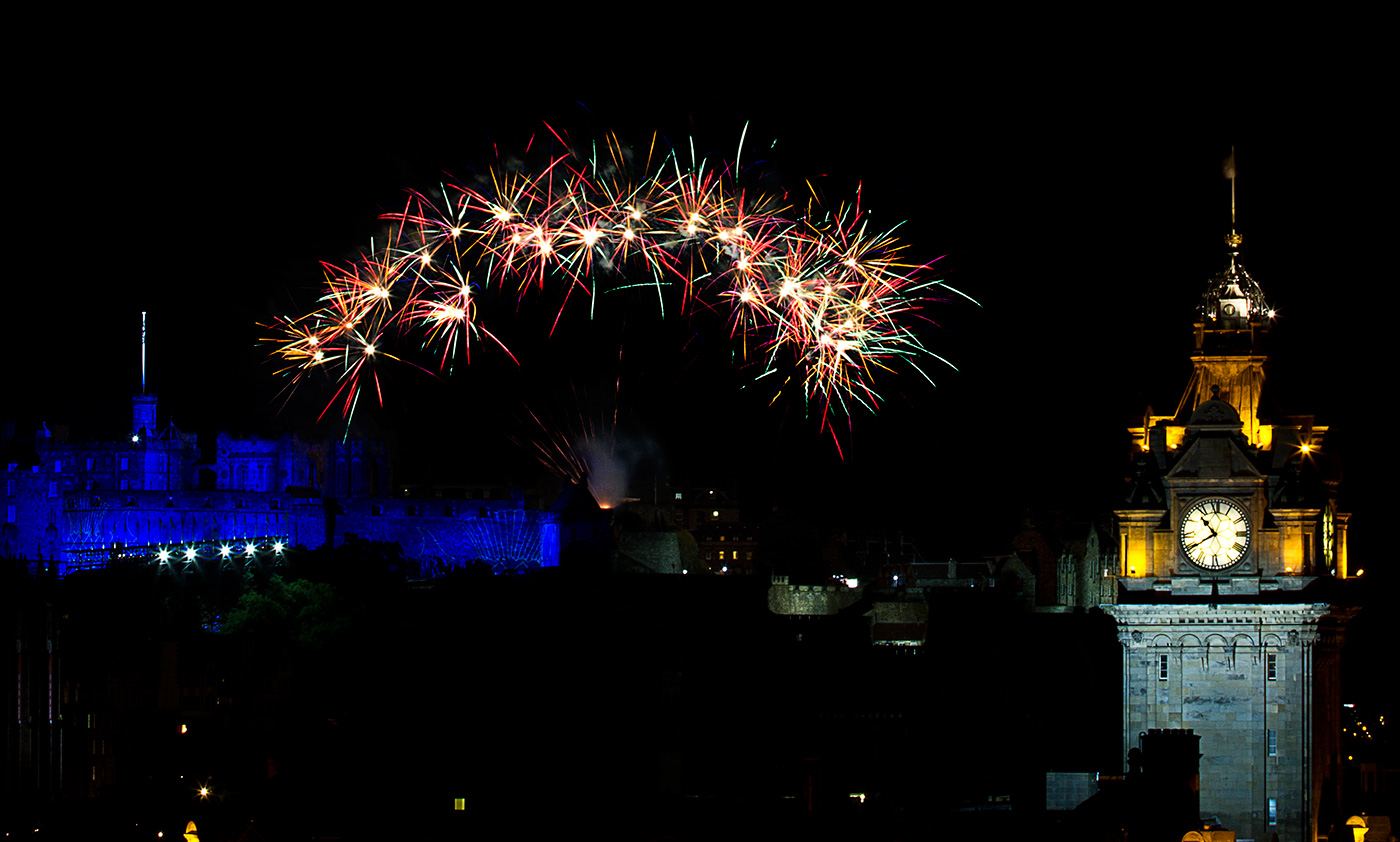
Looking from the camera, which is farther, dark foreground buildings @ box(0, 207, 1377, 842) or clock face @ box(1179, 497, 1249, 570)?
clock face @ box(1179, 497, 1249, 570)

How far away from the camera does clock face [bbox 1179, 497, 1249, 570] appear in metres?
32.8

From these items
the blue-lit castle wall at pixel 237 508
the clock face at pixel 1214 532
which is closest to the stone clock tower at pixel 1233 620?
the clock face at pixel 1214 532

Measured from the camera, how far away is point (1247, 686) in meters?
32.5

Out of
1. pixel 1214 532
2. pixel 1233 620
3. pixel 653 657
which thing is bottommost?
pixel 653 657

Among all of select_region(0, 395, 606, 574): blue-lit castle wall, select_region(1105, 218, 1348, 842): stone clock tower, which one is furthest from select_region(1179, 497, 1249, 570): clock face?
select_region(0, 395, 606, 574): blue-lit castle wall

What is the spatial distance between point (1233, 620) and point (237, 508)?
250 feet

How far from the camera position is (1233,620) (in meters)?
32.5

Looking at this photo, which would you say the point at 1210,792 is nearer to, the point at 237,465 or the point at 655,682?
the point at 655,682

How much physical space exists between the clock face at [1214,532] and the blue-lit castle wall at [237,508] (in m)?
67.5

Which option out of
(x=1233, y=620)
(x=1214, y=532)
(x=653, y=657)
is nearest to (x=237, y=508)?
(x=653, y=657)

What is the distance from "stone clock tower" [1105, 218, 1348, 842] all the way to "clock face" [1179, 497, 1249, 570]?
0.01 metres

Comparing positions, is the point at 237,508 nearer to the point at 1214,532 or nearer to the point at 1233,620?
the point at 1214,532

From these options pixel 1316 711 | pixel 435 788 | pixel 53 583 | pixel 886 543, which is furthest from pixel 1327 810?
pixel 886 543

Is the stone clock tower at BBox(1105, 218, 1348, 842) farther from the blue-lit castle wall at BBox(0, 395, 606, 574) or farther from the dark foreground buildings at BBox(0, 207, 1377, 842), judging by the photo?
the blue-lit castle wall at BBox(0, 395, 606, 574)
